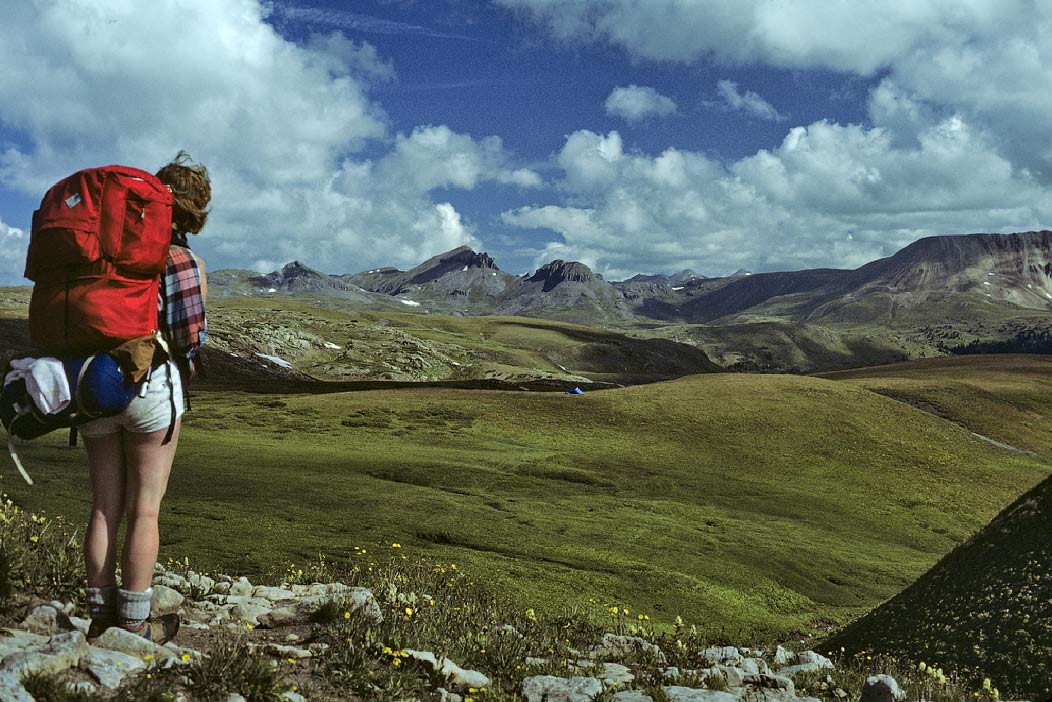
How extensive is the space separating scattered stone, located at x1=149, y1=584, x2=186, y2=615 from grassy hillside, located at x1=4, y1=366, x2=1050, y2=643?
6.39 m

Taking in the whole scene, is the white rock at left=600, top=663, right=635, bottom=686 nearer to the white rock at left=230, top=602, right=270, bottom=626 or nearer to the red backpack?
the white rock at left=230, top=602, right=270, bottom=626

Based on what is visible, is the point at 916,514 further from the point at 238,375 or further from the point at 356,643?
the point at 238,375

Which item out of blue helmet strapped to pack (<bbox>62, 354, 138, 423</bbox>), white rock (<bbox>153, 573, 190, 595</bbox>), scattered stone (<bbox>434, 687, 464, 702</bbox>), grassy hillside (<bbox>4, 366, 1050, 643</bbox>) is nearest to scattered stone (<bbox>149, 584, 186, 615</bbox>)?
white rock (<bbox>153, 573, 190, 595</bbox>)

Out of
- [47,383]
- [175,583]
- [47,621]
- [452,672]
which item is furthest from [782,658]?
[47,383]

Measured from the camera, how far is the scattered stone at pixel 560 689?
311 inches

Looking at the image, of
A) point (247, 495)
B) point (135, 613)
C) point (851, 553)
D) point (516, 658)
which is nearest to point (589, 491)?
point (851, 553)

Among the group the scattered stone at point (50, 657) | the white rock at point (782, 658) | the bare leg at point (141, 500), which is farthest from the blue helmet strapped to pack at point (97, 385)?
the white rock at point (782, 658)

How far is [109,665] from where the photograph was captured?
6.38 metres

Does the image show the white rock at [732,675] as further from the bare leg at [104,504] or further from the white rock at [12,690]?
the white rock at [12,690]

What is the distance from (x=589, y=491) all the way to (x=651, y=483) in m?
5.33

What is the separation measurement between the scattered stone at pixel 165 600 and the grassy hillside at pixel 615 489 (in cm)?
639

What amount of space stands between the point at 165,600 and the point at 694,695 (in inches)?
256

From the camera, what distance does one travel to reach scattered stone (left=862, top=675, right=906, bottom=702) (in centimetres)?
809

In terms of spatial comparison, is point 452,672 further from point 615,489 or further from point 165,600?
point 615,489
